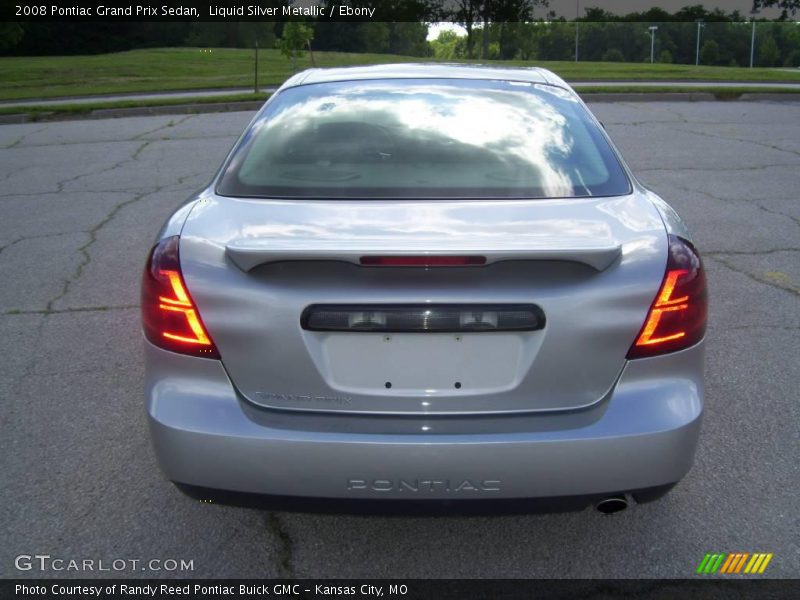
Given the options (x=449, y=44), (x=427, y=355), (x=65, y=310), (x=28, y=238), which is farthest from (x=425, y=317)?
(x=449, y=44)

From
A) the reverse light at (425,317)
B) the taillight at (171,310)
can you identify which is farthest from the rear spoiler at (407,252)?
the taillight at (171,310)

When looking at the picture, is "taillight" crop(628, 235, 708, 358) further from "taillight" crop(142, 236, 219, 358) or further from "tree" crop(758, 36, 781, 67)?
"tree" crop(758, 36, 781, 67)

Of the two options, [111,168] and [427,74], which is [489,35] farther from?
[427,74]

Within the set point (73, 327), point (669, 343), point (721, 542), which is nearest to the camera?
point (669, 343)

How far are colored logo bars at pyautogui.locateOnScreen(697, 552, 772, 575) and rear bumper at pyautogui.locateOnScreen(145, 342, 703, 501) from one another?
20.4 inches

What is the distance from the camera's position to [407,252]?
222 cm

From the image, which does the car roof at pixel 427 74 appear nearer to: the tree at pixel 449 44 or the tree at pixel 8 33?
the tree at pixel 8 33

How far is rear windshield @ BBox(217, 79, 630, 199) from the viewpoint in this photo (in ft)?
9.02

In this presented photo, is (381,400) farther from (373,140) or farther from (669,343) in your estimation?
(373,140)

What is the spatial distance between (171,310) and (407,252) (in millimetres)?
728

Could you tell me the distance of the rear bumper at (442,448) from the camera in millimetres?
2236

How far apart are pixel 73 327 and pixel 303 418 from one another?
10.3 ft
